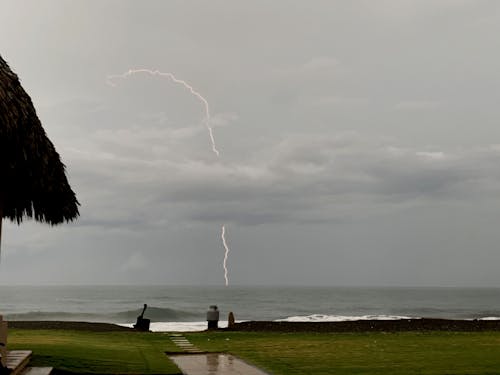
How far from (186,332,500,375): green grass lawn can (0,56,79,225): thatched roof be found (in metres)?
6.17

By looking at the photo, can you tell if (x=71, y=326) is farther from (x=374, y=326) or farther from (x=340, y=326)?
(x=374, y=326)

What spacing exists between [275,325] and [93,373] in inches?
604

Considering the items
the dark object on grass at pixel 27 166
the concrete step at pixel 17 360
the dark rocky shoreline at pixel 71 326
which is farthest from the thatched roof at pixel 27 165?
the dark rocky shoreline at pixel 71 326

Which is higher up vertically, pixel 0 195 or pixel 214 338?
pixel 0 195

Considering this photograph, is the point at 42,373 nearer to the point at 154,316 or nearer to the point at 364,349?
the point at 364,349

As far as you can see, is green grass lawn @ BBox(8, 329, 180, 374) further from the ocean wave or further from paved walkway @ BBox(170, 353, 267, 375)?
the ocean wave

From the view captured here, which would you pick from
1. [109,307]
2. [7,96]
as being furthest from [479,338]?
[109,307]

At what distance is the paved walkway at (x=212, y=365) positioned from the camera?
13906 millimetres

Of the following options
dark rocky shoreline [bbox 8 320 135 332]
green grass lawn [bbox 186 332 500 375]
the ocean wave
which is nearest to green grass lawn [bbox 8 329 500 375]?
green grass lawn [bbox 186 332 500 375]

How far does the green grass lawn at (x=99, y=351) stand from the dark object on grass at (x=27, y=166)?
3.38m

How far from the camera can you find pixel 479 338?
73.2 feet

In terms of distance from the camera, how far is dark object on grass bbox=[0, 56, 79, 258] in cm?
1181

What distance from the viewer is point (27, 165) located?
1239 centimetres

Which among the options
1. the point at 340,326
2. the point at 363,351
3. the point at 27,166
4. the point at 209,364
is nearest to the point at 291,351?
the point at 363,351
